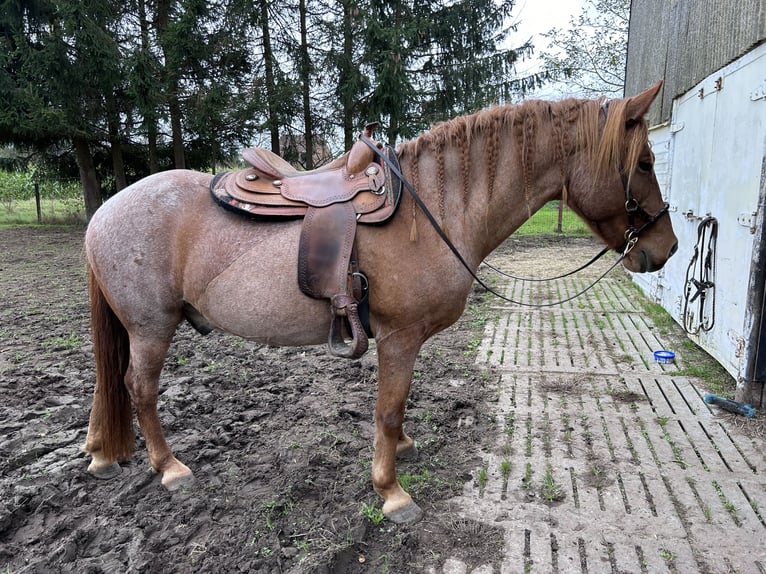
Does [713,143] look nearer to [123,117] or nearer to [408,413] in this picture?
[408,413]

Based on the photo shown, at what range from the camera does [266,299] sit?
2.08 meters

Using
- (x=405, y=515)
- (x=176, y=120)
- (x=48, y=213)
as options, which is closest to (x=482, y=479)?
(x=405, y=515)

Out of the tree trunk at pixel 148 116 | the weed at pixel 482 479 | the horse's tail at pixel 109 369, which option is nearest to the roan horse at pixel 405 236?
the horse's tail at pixel 109 369

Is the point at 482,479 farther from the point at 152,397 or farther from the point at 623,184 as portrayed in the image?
the point at 152,397

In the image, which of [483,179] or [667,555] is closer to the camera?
[667,555]

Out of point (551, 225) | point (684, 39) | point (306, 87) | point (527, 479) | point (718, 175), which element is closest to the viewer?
point (527, 479)

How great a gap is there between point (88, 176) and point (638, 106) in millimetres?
14094

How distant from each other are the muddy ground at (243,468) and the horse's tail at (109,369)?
0.68 ft

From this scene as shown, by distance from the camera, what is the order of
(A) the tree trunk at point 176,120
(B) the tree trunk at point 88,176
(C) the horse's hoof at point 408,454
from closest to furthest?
(C) the horse's hoof at point 408,454, (A) the tree trunk at point 176,120, (B) the tree trunk at point 88,176

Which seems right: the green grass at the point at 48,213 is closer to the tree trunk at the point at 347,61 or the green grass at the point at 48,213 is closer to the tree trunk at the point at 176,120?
the tree trunk at the point at 176,120

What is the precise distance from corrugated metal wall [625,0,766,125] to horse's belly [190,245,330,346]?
3.60 metres

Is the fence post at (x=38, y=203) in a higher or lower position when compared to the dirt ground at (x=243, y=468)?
higher

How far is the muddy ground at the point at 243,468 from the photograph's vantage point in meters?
1.96

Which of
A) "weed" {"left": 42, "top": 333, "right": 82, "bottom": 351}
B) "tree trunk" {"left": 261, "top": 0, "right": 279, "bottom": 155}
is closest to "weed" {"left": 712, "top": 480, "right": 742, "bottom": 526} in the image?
"weed" {"left": 42, "top": 333, "right": 82, "bottom": 351}
